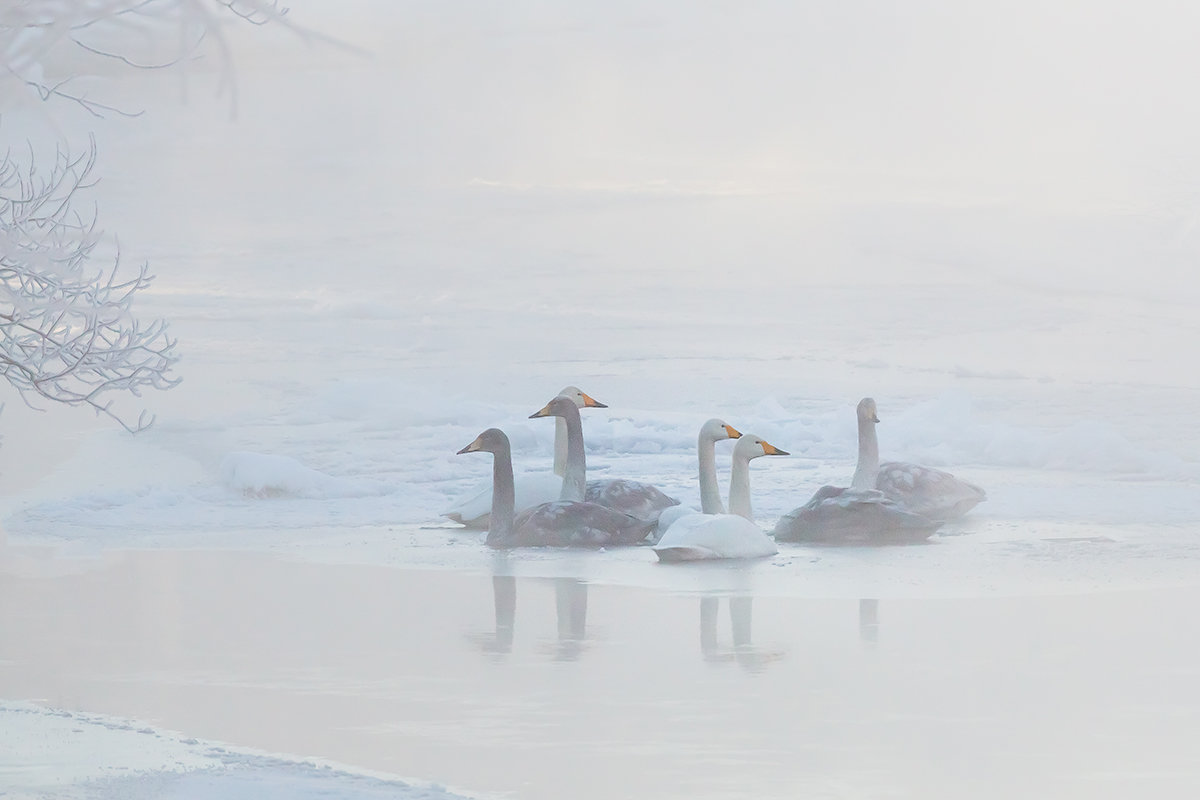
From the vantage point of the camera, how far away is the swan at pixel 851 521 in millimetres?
10188

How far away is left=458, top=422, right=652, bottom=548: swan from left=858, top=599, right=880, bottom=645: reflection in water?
219 cm

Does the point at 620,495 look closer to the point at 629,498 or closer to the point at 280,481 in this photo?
the point at 629,498

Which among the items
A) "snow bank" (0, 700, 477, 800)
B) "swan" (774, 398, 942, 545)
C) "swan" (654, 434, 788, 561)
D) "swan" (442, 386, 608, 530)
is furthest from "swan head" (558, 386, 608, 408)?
"snow bank" (0, 700, 477, 800)

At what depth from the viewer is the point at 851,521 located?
33.5 ft

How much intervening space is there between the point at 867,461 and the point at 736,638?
4309mm

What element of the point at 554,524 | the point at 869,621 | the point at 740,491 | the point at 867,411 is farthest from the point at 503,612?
the point at 867,411

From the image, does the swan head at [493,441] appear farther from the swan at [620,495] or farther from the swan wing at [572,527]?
the swan wing at [572,527]

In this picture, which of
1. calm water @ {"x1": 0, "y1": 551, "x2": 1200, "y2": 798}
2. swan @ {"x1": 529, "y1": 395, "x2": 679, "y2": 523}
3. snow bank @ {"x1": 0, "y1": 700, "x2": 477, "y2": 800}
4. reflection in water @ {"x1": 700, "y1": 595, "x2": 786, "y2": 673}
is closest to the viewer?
snow bank @ {"x1": 0, "y1": 700, "x2": 477, "y2": 800}

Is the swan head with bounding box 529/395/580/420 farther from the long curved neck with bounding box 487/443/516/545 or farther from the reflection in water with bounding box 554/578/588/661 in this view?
the reflection in water with bounding box 554/578/588/661

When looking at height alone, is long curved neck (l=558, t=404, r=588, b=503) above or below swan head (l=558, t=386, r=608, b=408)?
below

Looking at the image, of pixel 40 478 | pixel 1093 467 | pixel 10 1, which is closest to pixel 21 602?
pixel 10 1

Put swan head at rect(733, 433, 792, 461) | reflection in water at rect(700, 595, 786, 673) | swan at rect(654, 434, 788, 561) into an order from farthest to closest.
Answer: swan head at rect(733, 433, 792, 461)
swan at rect(654, 434, 788, 561)
reflection in water at rect(700, 595, 786, 673)

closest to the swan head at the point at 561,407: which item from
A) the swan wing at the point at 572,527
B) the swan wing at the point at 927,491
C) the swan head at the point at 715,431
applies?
the swan head at the point at 715,431

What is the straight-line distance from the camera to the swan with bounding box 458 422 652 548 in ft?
33.4
